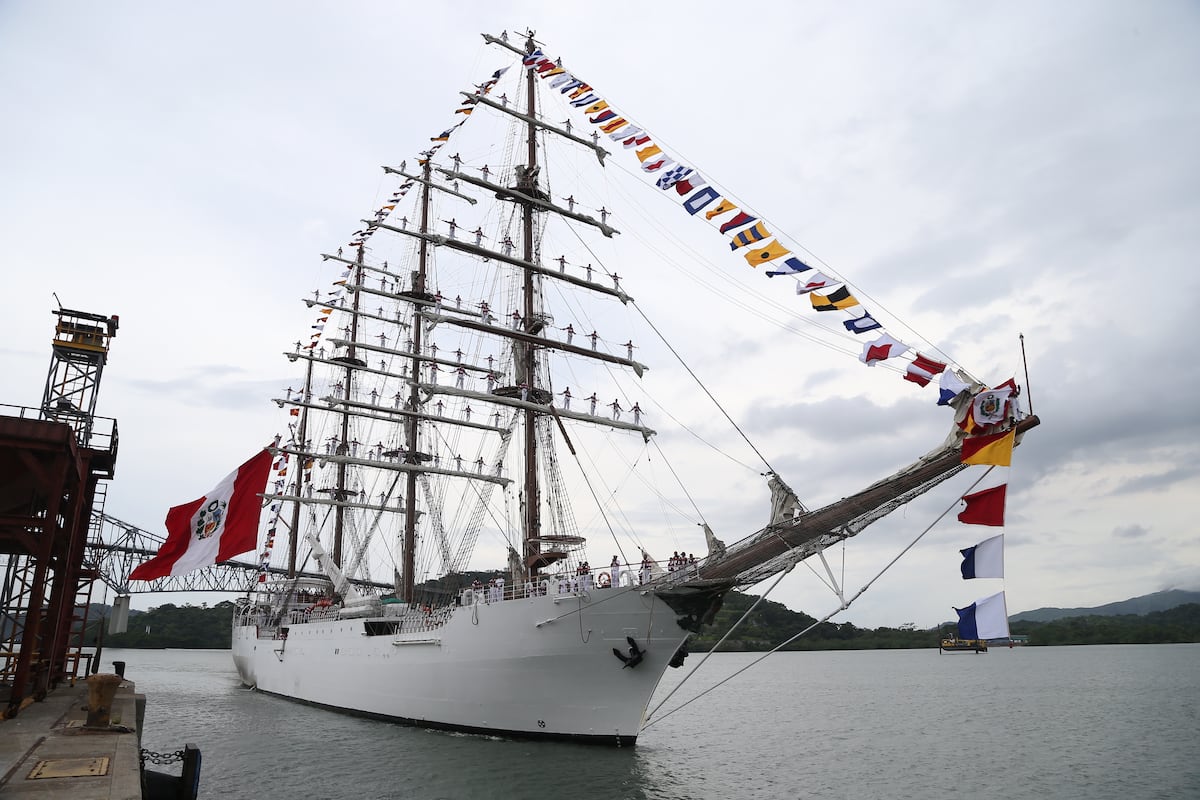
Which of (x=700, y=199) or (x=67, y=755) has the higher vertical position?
(x=700, y=199)

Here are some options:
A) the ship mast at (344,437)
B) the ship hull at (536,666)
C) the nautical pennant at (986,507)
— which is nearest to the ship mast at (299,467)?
the ship mast at (344,437)

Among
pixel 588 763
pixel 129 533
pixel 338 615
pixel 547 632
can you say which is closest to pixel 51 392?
pixel 547 632

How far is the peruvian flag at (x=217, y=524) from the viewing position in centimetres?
1959

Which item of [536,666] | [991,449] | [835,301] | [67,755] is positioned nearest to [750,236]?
[835,301]

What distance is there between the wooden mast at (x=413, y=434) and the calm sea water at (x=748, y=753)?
6453 mm

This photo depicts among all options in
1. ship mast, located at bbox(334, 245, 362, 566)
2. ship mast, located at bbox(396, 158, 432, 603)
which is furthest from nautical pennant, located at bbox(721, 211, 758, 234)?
ship mast, located at bbox(334, 245, 362, 566)

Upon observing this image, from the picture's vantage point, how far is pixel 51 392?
16969 mm

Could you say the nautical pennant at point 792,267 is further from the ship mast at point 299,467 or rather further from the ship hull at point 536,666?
the ship mast at point 299,467

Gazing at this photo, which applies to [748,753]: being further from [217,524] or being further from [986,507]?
[217,524]

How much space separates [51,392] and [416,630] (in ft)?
44.9

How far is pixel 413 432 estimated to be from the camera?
38.2 meters

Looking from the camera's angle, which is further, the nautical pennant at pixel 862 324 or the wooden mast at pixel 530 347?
the wooden mast at pixel 530 347

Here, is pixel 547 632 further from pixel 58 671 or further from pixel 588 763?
pixel 58 671

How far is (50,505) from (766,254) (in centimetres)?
1404
